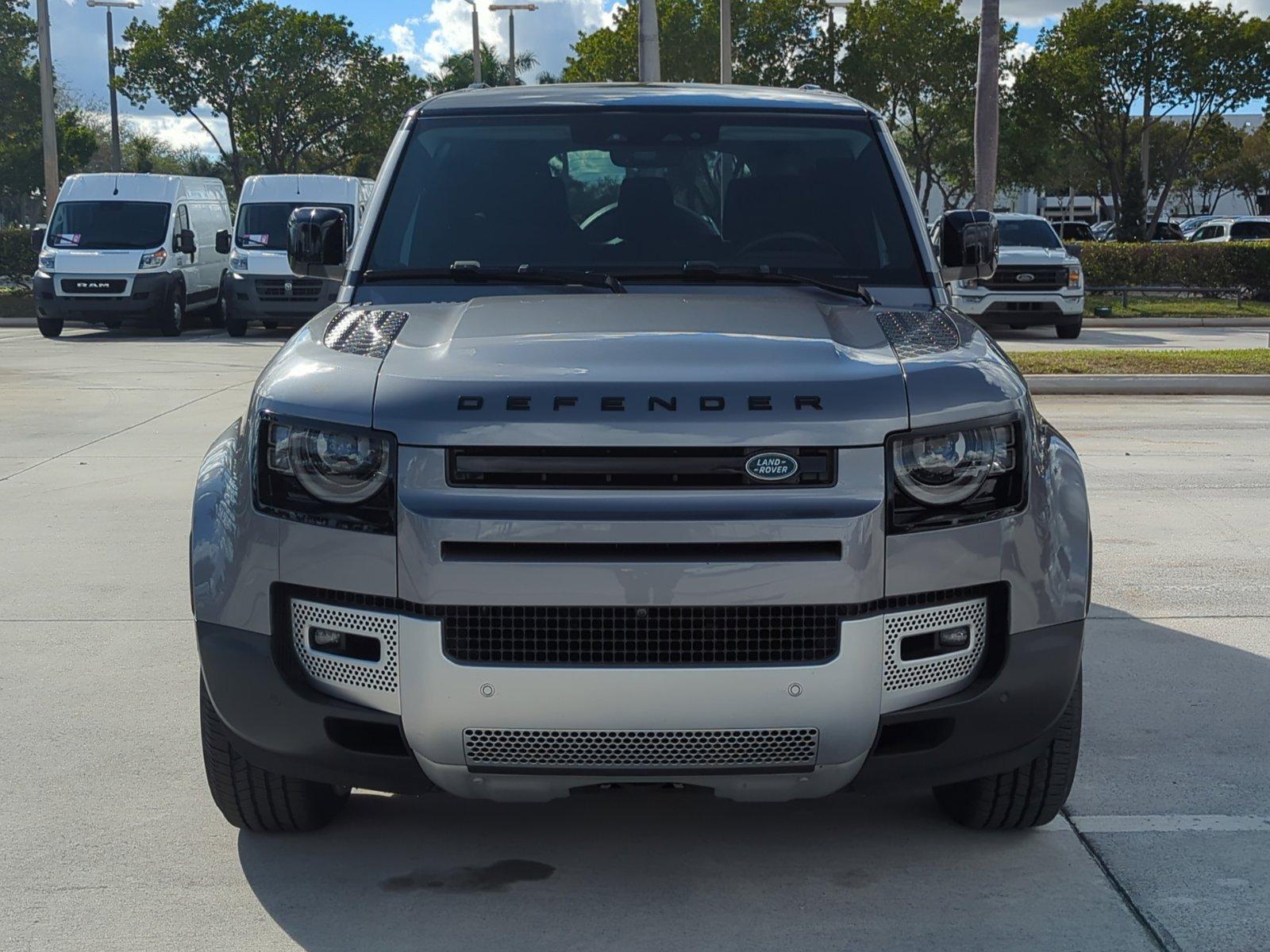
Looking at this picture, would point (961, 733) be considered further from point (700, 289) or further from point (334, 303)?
point (334, 303)

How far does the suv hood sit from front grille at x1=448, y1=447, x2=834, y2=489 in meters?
0.03

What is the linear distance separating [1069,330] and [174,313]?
13.0 m

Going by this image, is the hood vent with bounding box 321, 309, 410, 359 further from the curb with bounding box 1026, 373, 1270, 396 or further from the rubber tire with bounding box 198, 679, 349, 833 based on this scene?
the curb with bounding box 1026, 373, 1270, 396

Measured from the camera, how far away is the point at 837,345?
144 inches

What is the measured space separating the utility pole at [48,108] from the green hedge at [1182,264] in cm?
1905

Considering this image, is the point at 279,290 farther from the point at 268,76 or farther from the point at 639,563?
the point at 268,76

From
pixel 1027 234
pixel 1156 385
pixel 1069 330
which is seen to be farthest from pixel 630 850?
pixel 1027 234

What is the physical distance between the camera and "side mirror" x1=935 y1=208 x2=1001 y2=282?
527 cm

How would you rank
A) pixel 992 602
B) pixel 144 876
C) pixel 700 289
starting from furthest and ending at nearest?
pixel 700 289 → pixel 144 876 → pixel 992 602

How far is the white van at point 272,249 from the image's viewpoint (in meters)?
23.5

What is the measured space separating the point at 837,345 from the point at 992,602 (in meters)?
0.68

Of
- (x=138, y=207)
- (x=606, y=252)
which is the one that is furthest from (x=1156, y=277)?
(x=606, y=252)

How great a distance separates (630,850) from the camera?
403 centimetres

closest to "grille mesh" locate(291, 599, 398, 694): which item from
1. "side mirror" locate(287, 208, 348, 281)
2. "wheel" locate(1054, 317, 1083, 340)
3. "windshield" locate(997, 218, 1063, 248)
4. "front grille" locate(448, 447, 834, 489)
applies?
"front grille" locate(448, 447, 834, 489)
